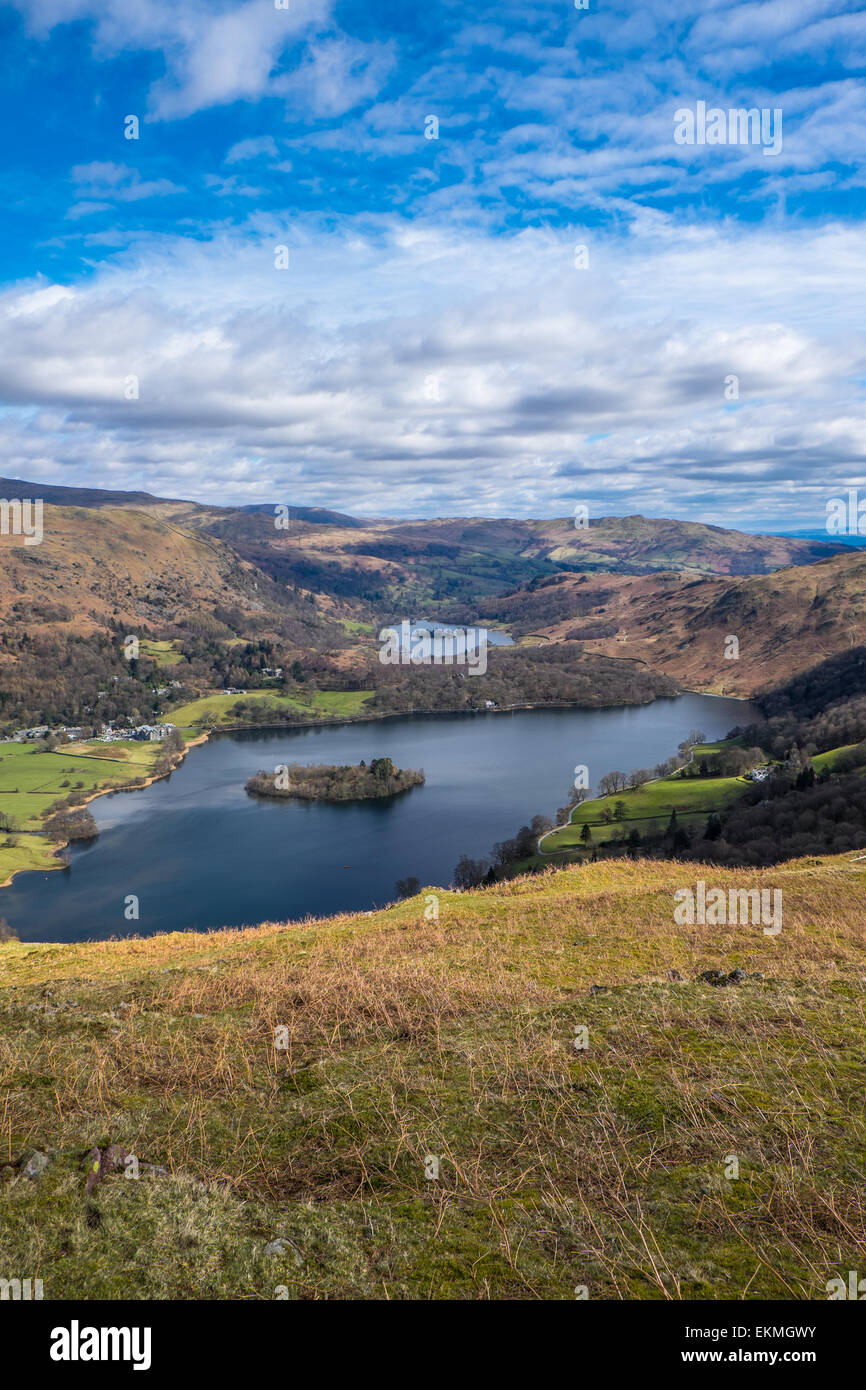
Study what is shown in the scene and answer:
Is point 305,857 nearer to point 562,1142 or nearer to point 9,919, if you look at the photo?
point 9,919

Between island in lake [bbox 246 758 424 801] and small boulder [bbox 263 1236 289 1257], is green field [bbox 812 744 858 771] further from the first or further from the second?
small boulder [bbox 263 1236 289 1257]

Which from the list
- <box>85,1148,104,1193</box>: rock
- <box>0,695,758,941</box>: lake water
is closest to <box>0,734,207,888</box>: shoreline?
<box>0,695,758,941</box>: lake water

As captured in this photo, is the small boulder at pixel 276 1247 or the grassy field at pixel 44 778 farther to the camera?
the grassy field at pixel 44 778

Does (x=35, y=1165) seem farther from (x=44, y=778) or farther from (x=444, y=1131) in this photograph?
(x=44, y=778)

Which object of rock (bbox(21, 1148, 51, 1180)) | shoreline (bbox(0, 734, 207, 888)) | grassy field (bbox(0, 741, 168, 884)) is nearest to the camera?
rock (bbox(21, 1148, 51, 1180))

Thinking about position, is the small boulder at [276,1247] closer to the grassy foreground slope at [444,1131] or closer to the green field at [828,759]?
the grassy foreground slope at [444,1131]

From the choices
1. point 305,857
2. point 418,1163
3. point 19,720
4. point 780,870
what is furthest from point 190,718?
point 418,1163

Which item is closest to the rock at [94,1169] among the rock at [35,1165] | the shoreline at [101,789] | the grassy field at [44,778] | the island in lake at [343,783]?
the rock at [35,1165]
